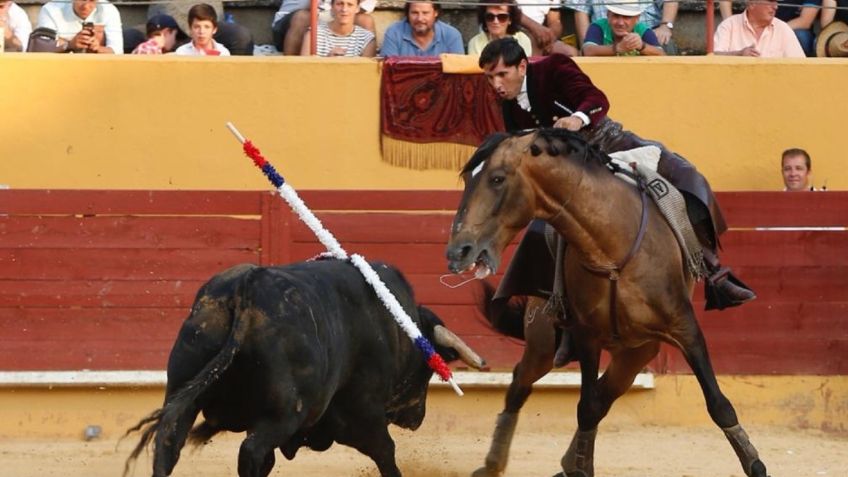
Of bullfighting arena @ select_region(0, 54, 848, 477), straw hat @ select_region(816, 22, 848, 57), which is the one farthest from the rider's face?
straw hat @ select_region(816, 22, 848, 57)

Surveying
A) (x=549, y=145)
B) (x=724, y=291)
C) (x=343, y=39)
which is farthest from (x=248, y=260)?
(x=549, y=145)

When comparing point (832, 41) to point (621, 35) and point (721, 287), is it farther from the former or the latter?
point (721, 287)

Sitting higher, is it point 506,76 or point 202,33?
point 506,76

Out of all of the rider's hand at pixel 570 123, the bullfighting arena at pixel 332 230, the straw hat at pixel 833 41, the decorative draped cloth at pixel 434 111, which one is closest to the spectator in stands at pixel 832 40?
the straw hat at pixel 833 41

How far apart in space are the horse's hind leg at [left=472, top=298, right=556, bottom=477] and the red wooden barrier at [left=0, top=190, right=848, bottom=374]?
4.30ft

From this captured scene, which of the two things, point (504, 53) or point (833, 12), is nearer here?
point (504, 53)

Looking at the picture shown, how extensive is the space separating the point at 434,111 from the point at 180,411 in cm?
447

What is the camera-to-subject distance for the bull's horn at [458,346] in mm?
5594

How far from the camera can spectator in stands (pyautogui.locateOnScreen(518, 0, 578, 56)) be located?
891 cm

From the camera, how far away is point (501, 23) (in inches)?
348

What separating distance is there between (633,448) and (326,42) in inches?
114

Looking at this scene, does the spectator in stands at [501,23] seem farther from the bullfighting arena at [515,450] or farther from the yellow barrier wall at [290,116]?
the bullfighting arena at [515,450]

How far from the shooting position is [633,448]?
764 cm

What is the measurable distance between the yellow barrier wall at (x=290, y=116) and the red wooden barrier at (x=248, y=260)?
2.05ft
